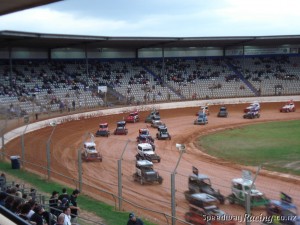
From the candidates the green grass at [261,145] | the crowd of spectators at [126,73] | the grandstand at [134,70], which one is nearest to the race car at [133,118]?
the grandstand at [134,70]

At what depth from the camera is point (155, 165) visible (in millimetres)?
24969

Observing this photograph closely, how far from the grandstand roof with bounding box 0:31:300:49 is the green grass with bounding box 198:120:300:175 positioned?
21.5m

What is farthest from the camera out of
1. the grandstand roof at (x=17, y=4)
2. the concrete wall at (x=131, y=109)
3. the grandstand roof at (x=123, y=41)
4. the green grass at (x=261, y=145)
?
the grandstand roof at (x=123, y=41)

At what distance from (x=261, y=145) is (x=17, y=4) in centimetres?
2487

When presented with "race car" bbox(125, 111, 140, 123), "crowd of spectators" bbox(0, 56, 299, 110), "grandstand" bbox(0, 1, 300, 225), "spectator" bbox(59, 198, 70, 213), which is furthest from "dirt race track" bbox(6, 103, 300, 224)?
"crowd of spectators" bbox(0, 56, 299, 110)

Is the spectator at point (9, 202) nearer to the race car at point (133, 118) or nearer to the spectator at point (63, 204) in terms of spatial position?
the spectator at point (63, 204)

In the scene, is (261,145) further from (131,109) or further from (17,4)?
(17,4)

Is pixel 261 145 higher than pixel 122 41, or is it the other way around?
pixel 122 41

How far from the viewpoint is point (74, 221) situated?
11.8m

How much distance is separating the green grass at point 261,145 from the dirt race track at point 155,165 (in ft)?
4.60

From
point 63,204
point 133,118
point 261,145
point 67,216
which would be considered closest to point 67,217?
point 67,216

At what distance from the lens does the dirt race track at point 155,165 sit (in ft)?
54.7

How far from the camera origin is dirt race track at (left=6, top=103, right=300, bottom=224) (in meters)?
16.7

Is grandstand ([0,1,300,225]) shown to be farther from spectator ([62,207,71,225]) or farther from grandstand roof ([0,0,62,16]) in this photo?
spectator ([62,207,71,225])
